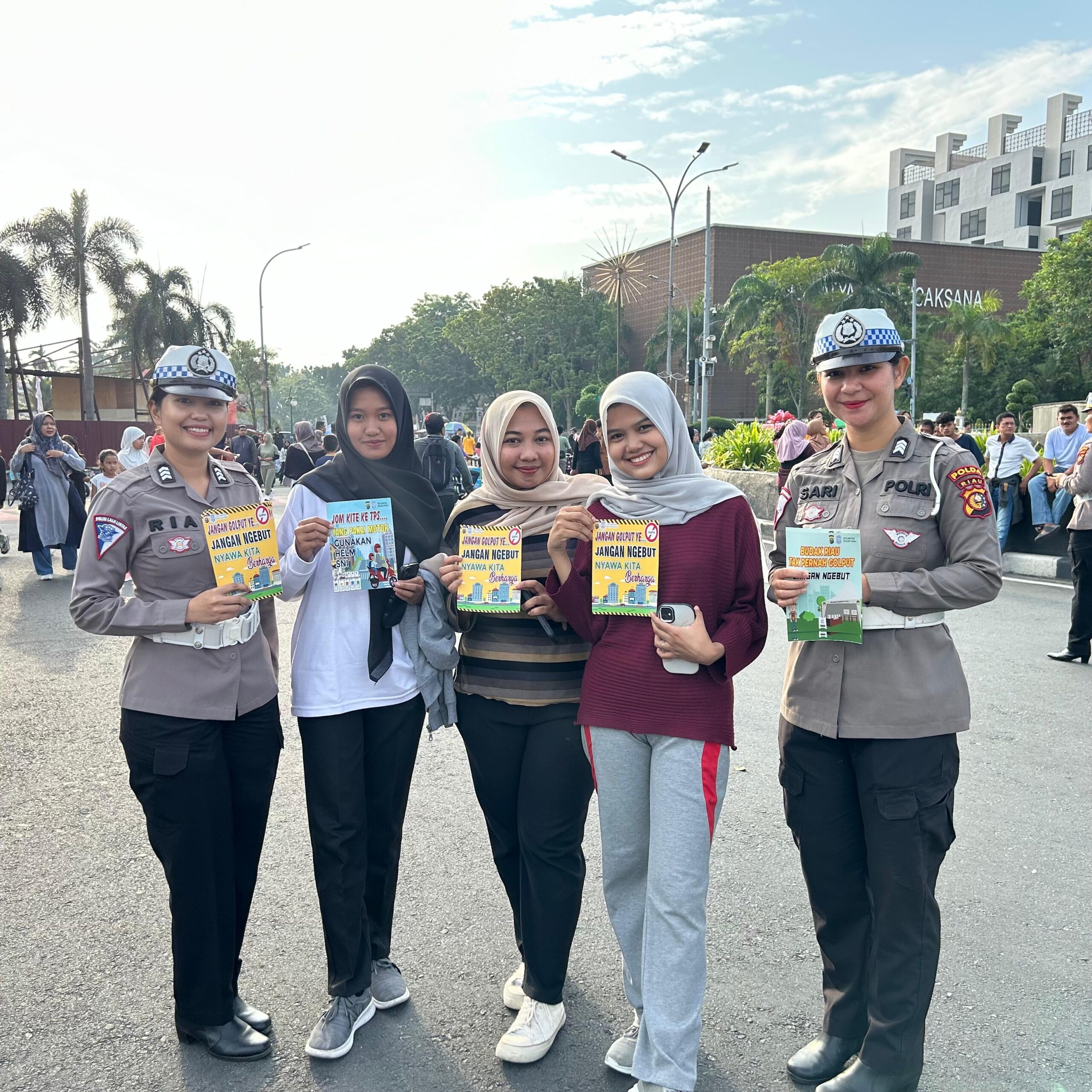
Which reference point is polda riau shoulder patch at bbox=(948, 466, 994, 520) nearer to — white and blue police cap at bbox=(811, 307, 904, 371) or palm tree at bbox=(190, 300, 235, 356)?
white and blue police cap at bbox=(811, 307, 904, 371)

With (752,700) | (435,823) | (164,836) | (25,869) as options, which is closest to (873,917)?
(164,836)

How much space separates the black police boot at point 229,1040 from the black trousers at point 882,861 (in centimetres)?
172

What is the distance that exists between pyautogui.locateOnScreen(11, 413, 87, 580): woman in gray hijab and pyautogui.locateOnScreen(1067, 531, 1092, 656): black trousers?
10964 millimetres

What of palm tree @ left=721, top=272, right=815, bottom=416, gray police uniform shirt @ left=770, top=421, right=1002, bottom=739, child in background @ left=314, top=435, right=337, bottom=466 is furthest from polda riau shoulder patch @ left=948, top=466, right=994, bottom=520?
palm tree @ left=721, top=272, right=815, bottom=416

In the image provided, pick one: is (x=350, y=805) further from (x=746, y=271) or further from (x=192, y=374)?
(x=746, y=271)

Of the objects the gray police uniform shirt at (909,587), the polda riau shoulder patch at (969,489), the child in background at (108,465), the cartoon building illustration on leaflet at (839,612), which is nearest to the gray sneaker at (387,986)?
the gray police uniform shirt at (909,587)

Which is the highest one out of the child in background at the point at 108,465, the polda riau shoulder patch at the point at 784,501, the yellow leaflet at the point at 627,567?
the polda riau shoulder patch at the point at 784,501

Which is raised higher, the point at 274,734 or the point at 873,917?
the point at 274,734

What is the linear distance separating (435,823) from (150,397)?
98.3 inches

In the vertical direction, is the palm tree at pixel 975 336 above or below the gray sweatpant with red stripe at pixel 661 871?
above

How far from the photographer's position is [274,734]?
3066 millimetres

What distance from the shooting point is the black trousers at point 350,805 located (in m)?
2.99

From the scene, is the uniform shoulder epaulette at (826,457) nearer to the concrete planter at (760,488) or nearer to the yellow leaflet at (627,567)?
the yellow leaflet at (627,567)

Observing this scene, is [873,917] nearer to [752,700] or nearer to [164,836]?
[164,836]
